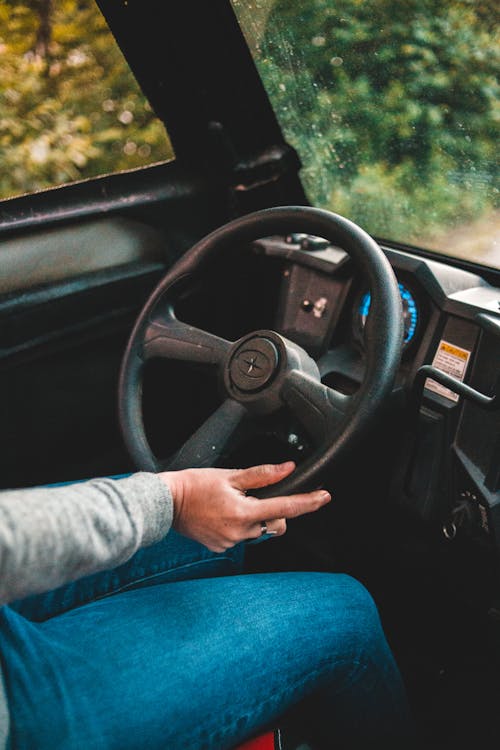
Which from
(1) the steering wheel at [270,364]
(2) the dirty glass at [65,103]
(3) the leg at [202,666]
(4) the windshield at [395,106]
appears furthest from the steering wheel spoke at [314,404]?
(2) the dirty glass at [65,103]

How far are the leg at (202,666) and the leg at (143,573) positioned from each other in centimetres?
9

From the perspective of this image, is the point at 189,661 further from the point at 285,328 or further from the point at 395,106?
the point at 395,106

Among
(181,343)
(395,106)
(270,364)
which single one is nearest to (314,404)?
(270,364)

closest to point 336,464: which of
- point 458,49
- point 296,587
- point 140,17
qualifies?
point 296,587

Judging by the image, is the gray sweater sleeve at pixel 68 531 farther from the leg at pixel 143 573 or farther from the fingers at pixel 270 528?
the leg at pixel 143 573

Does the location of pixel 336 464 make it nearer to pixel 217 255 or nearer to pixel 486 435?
pixel 486 435

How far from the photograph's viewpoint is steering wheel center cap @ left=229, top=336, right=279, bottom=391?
1098 millimetres

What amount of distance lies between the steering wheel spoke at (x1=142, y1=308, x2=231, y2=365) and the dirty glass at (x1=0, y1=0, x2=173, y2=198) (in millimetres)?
594

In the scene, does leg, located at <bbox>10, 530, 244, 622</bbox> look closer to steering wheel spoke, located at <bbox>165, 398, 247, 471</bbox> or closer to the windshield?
steering wheel spoke, located at <bbox>165, 398, 247, 471</bbox>

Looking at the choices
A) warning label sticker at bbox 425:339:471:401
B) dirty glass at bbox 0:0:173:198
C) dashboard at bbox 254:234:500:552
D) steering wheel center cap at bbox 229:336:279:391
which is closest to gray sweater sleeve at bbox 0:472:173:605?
steering wheel center cap at bbox 229:336:279:391

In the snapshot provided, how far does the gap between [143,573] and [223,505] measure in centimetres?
26

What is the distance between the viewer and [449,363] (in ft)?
3.86

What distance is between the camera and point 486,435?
1104mm

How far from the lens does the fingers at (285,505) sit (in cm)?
89
